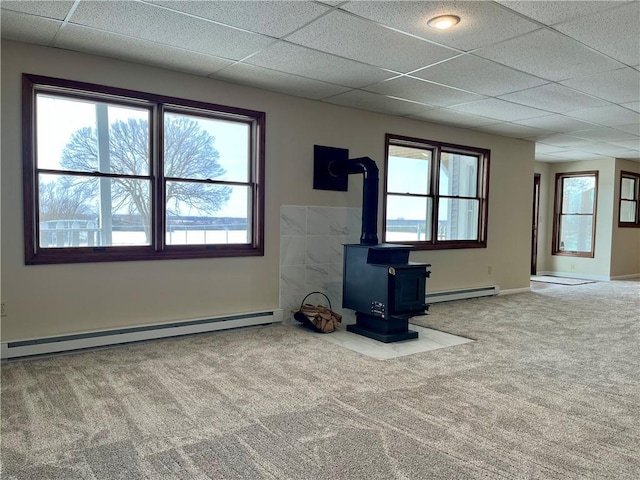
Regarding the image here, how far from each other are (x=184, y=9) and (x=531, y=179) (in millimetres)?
6358

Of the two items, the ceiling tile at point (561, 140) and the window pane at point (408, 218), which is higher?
the ceiling tile at point (561, 140)

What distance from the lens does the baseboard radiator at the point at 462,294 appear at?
250 inches

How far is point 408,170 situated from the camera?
20.4ft

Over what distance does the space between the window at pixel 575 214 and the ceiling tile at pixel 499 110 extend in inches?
190

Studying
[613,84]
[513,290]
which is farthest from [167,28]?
[513,290]

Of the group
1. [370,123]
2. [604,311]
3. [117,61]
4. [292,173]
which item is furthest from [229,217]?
[604,311]

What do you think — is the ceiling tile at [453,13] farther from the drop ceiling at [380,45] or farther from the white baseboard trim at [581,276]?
the white baseboard trim at [581,276]

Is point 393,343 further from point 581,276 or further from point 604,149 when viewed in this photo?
point 581,276

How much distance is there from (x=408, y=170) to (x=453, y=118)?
866 mm

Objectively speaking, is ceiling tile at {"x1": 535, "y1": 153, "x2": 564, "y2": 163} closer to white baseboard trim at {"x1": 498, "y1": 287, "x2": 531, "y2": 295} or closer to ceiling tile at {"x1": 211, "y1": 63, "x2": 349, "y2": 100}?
white baseboard trim at {"x1": 498, "y1": 287, "x2": 531, "y2": 295}

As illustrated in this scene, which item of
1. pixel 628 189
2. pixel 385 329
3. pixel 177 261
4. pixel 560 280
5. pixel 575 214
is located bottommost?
pixel 560 280

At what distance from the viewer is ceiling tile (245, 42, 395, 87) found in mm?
3725

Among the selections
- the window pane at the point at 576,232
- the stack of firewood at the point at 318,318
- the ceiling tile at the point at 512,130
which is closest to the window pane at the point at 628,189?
the window pane at the point at 576,232

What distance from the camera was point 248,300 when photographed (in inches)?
190
